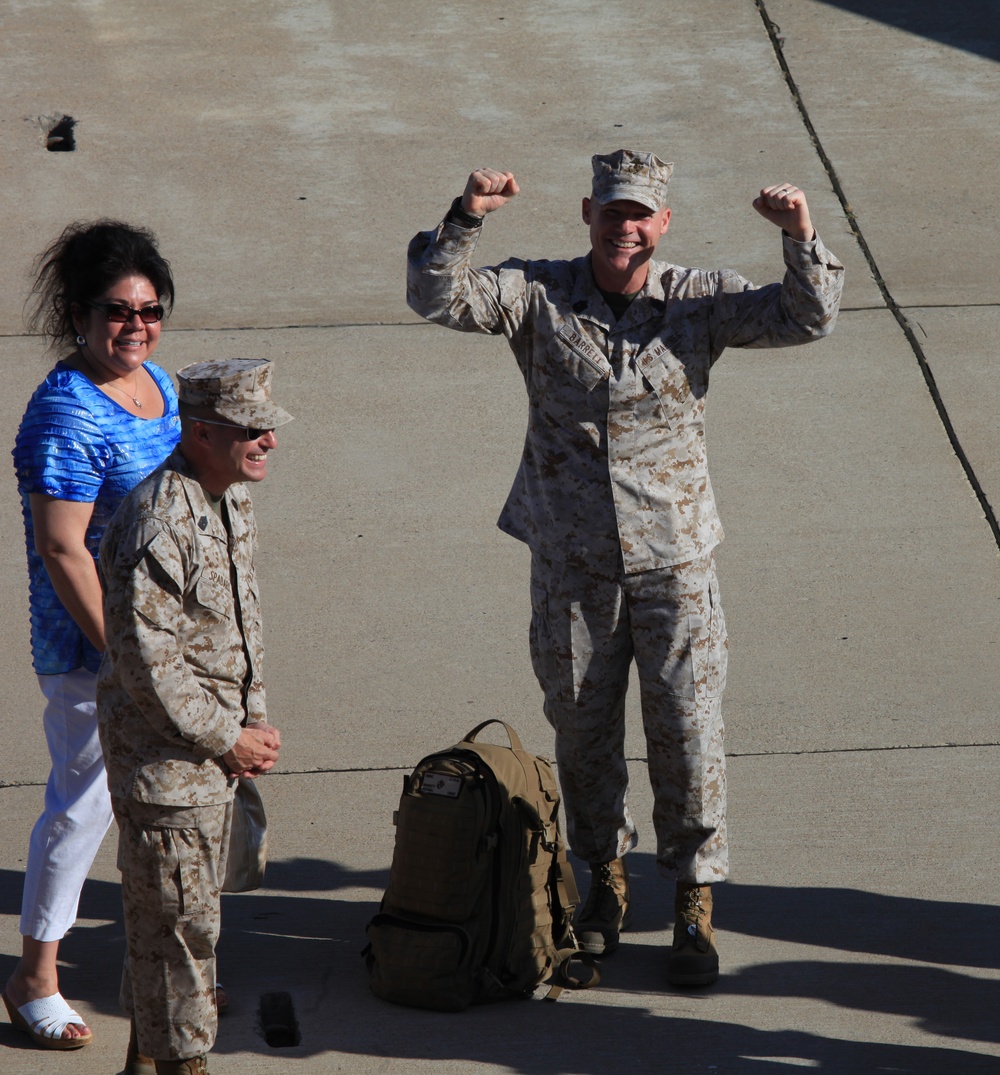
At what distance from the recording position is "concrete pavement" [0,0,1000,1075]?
3.92 metres

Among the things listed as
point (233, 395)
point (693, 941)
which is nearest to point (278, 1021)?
point (693, 941)

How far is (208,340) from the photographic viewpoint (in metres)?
7.19

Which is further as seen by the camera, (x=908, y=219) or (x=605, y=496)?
(x=908, y=219)

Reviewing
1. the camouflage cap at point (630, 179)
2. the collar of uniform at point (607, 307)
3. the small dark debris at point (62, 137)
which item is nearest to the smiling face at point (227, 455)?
the collar of uniform at point (607, 307)

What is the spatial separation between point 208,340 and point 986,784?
4.19 metres

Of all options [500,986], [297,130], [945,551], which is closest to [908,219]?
[945,551]

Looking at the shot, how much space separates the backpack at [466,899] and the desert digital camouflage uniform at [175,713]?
24.3 inches

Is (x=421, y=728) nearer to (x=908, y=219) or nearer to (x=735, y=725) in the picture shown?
(x=735, y=725)

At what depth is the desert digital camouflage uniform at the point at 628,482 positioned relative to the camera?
3.77 m

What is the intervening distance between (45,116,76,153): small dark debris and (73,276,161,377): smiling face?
5.72 m

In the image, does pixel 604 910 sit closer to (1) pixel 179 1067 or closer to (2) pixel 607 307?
(1) pixel 179 1067

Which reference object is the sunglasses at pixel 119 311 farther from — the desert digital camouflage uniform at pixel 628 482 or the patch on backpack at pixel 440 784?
the patch on backpack at pixel 440 784

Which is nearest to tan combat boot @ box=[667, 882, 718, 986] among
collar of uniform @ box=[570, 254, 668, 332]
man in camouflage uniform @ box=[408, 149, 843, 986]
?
man in camouflage uniform @ box=[408, 149, 843, 986]

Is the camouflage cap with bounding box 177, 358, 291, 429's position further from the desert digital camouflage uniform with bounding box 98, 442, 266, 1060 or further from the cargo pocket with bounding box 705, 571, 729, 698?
the cargo pocket with bounding box 705, 571, 729, 698
